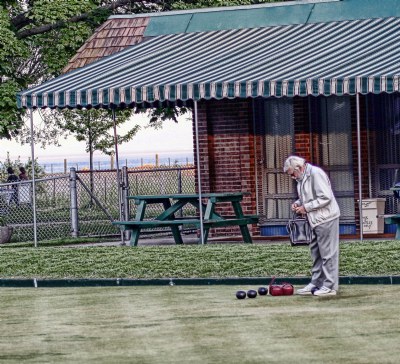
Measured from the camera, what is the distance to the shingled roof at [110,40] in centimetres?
2506

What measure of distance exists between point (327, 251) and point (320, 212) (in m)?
0.42

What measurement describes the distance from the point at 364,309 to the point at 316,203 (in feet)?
5.44

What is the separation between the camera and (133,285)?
17.9m

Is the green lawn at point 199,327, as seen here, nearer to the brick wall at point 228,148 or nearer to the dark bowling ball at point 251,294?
the dark bowling ball at point 251,294

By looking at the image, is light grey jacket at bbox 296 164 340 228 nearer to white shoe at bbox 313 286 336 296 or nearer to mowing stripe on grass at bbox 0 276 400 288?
white shoe at bbox 313 286 336 296

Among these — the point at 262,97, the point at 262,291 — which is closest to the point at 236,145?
the point at 262,97

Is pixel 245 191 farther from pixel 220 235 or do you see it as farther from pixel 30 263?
pixel 30 263

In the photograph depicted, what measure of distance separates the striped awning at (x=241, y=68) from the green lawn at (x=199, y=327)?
172 inches

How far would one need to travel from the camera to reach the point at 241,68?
71.3 ft

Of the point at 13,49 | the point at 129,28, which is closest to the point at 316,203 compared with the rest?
the point at 129,28

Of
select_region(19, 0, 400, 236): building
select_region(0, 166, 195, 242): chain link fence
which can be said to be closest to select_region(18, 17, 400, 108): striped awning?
select_region(19, 0, 400, 236): building

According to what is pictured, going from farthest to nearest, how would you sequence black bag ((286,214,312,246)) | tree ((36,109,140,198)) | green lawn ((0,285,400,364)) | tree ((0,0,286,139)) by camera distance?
1. tree ((36,109,140,198))
2. tree ((0,0,286,139))
3. black bag ((286,214,312,246))
4. green lawn ((0,285,400,364))

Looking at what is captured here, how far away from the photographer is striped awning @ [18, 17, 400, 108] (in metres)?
20.2

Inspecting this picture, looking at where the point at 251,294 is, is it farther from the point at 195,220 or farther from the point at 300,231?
the point at 195,220
